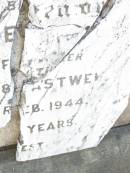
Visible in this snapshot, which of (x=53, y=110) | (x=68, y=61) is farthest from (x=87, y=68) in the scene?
(x=53, y=110)

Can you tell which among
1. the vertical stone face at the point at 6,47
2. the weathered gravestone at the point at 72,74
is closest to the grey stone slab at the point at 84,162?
the weathered gravestone at the point at 72,74

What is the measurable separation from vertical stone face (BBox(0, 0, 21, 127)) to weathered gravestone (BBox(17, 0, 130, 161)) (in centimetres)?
4

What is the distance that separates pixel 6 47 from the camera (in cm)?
125

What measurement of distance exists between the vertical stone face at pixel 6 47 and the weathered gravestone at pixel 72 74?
43 millimetres

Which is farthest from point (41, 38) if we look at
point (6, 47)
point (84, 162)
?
point (84, 162)

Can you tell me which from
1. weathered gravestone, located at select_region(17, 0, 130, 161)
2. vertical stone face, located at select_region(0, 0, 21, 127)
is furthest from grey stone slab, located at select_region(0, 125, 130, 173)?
vertical stone face, located at select_region(0, 0, 21, 127)

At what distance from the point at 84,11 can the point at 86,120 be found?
18.8 inches

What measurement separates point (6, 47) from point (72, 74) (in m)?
0.26

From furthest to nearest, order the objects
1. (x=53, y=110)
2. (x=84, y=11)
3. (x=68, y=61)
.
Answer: (x=53, y=110), (x=68, y=61), (x=84, y=11)

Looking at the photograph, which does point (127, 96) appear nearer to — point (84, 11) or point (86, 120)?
point (86, 120)

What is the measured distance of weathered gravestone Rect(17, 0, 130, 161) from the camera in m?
1.25

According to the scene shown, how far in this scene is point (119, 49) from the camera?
1.40 m

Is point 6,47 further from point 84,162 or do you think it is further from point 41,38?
point 84,162

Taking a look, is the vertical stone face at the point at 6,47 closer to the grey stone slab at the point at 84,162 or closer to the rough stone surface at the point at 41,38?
the rough stone surface at the point at 41,38
